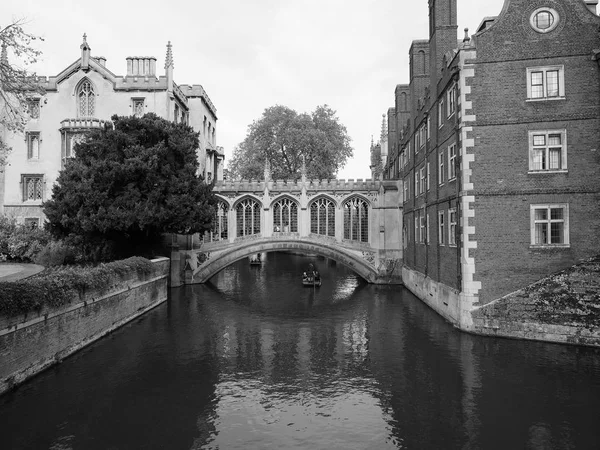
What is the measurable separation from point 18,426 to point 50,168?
2530cm

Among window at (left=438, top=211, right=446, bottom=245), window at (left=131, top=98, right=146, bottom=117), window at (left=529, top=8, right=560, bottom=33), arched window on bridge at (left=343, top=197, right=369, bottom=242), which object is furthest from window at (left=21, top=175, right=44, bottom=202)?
window at (left=529, top=8, right=560, bottom=33)

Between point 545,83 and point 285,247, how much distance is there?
813 inches

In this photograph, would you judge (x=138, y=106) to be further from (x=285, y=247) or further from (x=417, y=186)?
(x=417, y=186)

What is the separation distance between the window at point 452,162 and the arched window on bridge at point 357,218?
14040 millimetres

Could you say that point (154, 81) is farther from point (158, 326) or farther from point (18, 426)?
point (18, 426)

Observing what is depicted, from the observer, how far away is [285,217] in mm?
32938

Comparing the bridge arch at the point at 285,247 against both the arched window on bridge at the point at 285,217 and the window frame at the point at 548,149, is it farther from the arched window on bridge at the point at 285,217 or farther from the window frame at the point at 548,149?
the window frame at the point at 548,149

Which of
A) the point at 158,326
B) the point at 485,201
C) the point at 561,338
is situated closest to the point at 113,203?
the point at 158,326

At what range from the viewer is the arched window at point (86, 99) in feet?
101

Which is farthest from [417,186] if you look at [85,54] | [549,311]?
[85,54]

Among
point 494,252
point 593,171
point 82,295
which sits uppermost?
point 593,171

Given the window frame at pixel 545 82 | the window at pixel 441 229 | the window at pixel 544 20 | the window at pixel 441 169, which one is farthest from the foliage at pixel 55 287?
the window at pixel 544 20

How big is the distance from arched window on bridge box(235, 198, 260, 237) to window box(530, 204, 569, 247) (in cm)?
2090

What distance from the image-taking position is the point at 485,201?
16438 mm
